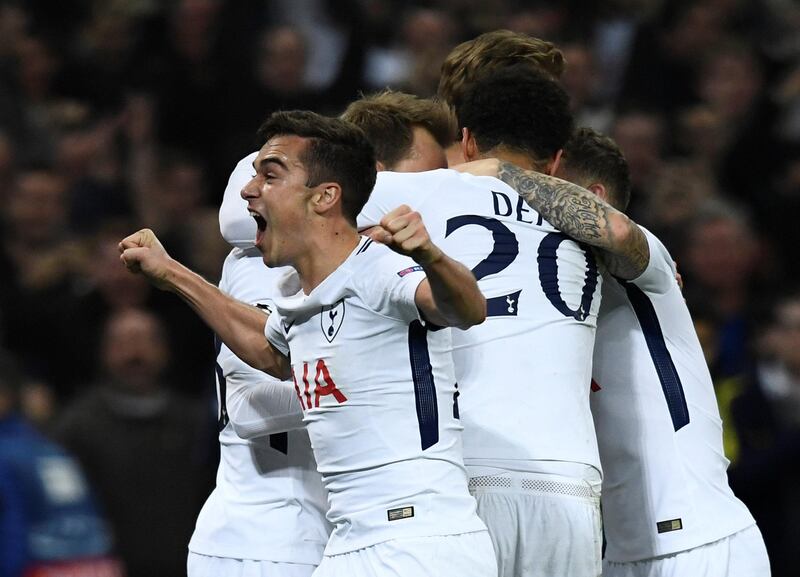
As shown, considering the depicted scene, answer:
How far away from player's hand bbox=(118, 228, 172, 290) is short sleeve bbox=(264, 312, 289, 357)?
314 mm

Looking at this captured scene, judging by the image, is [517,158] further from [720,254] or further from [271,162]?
[720,254]

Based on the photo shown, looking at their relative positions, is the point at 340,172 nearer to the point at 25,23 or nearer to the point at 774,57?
the point at 774,57

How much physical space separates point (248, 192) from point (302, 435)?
0.94 metres

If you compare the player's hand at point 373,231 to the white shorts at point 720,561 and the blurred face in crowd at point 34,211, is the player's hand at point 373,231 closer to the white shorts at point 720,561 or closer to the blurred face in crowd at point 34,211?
the white shorts at point 720,561

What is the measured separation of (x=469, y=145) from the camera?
5.04m

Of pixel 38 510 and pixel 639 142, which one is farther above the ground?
pixel 639 142

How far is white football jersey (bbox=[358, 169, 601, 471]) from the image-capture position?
4.56 meters

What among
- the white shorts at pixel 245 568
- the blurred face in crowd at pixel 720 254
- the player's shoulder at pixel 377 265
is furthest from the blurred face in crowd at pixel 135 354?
the player's shoulder at pixel 377 265

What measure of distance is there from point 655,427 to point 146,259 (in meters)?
1.74

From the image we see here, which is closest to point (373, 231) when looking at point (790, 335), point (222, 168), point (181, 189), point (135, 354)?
point (135, 354)

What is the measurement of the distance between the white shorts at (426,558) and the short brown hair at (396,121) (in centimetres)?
168

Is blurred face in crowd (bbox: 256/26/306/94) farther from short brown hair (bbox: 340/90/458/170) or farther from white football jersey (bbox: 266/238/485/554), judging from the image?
white football jersey (bbox: 266/238/485/554)

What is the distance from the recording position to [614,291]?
5.13 meters

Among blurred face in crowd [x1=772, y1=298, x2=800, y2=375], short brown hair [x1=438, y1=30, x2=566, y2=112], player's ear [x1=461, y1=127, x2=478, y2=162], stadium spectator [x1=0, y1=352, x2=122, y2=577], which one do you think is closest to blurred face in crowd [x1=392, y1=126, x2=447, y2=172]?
short brown hair [x1=438, y1=30, x2=566, y2=112]
